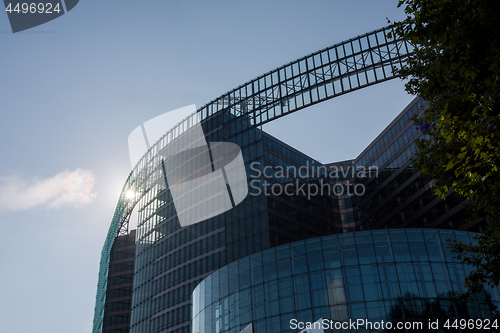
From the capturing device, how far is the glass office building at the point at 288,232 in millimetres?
35094

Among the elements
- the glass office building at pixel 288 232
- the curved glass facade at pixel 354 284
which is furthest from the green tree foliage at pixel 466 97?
the curved glass facade at pixel 354 284

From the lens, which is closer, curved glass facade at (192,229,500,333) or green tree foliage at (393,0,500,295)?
green tree foliage at (393,0,500,295)

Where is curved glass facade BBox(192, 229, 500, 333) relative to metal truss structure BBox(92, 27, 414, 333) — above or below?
below

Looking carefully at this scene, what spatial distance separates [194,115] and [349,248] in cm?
4125

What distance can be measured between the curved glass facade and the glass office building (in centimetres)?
8

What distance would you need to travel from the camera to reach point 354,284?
34781 millimetres

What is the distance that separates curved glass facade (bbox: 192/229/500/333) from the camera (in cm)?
3347

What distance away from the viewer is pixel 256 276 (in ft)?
128

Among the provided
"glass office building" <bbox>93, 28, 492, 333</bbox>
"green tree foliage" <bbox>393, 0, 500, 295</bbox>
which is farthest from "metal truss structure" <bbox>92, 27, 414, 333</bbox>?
"green tree foliage" <bbox>393, 0, 500, 295</bbox>

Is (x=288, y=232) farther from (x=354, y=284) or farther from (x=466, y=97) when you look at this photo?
(x=466, y=97)

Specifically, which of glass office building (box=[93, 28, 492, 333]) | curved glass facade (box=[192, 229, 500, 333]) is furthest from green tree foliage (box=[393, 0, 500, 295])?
curved glass facade (box=[192, 229, 500, 333])

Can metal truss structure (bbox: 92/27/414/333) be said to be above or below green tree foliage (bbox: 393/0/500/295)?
above

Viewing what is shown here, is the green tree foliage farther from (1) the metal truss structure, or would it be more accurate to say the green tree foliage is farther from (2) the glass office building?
(1) the metal truss structure

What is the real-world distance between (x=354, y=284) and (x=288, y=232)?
30193 mm
